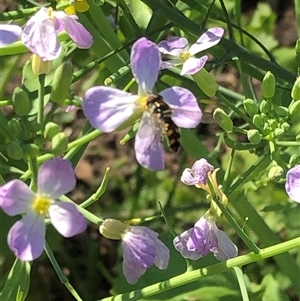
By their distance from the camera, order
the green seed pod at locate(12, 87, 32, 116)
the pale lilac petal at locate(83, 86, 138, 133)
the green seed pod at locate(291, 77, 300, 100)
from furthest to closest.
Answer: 1. the green seed pod at locate(291, 77, 300, 100)
2. the green seed pod at locate(12, 87, 32, 116)
3. the pale lilac petal at locate(83, 86, 138, 133)

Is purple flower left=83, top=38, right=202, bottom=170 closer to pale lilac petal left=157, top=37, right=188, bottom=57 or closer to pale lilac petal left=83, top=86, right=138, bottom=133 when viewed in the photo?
pale lilac petal left=83, top=86, right=138, bottom=133

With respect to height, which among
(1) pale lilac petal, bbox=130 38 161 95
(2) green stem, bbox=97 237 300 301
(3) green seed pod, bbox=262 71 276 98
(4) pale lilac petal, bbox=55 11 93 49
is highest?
(1) pale lilac petal, bbox=130 38 161 95

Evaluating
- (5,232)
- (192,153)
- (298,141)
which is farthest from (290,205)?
(5,232)

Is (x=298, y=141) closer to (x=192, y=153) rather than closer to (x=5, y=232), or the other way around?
(x=192, y=153)

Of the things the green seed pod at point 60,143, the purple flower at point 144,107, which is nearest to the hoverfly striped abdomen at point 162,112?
the purple flower at point 144,107

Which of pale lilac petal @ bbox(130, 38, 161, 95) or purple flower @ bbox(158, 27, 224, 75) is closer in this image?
pale lilac petal @ bbox(130, 38, 161, 95)

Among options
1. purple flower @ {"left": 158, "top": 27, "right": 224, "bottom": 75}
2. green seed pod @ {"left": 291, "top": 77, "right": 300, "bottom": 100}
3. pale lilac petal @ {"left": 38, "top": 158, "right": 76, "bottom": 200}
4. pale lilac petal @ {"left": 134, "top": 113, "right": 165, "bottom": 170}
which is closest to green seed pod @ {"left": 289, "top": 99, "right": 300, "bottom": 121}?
green seed pod @ {"left": 291, "top": 77, "right": 300, "bottom": 100}

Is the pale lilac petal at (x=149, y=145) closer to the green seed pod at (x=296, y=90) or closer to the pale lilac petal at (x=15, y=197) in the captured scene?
the pale lilac petal at (x=15, y=197)
